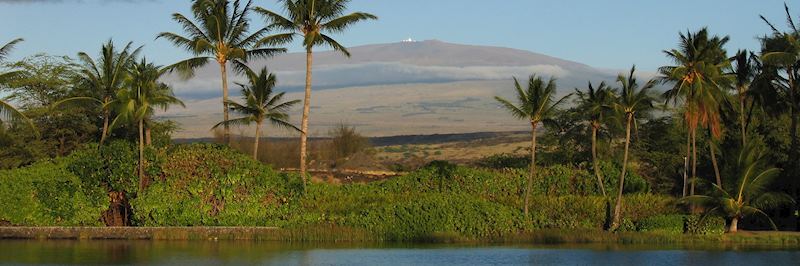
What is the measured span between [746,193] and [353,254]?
58.2 ft

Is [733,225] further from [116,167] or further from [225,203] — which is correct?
[116,167]

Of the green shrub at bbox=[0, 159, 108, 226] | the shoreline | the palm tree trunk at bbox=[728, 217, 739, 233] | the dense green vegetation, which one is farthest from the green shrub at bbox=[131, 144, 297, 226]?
the palm tree trunk at bbox=[728, 217, 739, 233]

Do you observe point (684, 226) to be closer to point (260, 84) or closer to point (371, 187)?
point (371, 187)

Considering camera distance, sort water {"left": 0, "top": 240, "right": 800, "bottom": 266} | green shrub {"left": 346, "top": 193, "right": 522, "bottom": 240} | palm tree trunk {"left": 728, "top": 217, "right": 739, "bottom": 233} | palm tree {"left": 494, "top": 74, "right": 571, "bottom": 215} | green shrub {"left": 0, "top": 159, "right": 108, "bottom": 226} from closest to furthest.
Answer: water {"left": 0, "top": 240, "right": 800, "bottom": 266} < green shrub {"left": 346, "top": 193, "right": 522, "bottom": 240} < green shrub {"left": 0, "top": 159, "right": 108, "bottom": 226} < palm tree {"left": 494, "top": 74, "right": 571, "bottom": 215} < palm tree trunk {"left": 728, "top": 217, "right": 739, "bottom": 233}

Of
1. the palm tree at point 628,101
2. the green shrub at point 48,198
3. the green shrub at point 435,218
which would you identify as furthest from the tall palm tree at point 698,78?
the green shrub at point 48,198

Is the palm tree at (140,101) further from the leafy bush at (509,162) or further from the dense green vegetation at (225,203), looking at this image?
the leafy bush at (509,162)

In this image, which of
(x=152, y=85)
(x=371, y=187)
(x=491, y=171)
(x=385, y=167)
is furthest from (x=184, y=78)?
(x=385, y=167)

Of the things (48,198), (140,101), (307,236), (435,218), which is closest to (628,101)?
(435,218)

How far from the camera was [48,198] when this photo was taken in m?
54.2

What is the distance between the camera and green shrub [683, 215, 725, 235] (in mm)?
54125

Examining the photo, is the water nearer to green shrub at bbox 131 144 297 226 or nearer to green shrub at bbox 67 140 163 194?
green shrub at bbox 131 144 297 226

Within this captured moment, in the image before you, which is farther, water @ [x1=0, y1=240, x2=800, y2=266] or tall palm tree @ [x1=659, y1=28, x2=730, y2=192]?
tall palm tree @ [x1=659, y1=28, x2=730, y2=192]

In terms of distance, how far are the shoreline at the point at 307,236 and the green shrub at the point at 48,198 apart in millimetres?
740

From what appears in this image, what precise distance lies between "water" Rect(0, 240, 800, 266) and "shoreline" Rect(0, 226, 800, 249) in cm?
133
